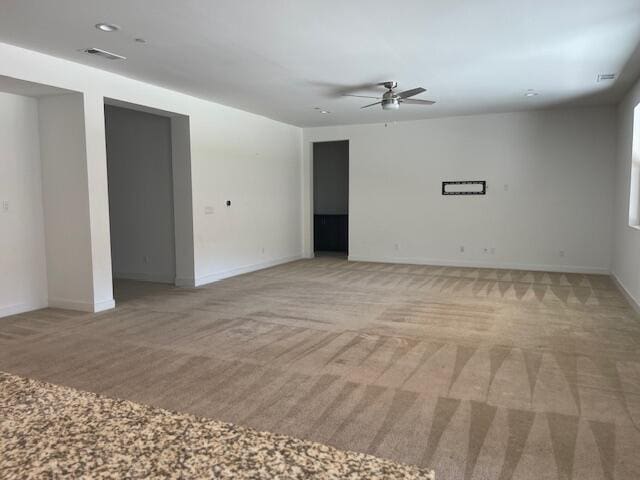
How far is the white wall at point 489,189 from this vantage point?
7895 millimetres

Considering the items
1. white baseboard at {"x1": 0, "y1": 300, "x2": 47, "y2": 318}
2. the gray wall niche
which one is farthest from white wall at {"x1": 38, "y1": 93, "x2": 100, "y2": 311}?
the gray wall niche

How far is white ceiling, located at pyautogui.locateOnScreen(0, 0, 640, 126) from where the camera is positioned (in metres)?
3.64

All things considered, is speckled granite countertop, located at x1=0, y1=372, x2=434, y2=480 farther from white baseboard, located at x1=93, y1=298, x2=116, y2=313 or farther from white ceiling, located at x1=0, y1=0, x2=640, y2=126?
white baseboard, located at x1=93, y1=298, x2=116, y2=313

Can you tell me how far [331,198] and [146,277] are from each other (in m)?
5.43

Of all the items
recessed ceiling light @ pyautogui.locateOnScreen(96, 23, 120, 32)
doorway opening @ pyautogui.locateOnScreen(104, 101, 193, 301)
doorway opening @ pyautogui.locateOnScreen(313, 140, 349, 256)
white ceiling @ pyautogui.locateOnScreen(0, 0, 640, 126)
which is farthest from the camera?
doorway opening @ pyautogui.locateOnScreen(313, 140, 349, 256)

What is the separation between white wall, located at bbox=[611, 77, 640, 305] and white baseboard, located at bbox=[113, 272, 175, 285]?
630 centimetres

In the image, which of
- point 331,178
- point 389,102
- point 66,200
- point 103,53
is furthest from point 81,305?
point 331,178

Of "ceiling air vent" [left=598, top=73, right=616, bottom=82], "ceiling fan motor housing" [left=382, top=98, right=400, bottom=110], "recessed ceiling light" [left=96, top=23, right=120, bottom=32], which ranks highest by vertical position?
"ceiling air vent" [left=598, top=73, right=616, bottom=82]

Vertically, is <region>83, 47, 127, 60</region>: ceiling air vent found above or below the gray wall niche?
above

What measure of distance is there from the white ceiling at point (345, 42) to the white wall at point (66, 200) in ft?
2.50

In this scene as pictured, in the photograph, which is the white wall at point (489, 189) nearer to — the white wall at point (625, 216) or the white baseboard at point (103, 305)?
the white wall at point (625, 216)

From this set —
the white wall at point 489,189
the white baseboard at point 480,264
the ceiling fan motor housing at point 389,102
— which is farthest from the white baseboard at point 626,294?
the ceiling fan motor housing at point 389,102

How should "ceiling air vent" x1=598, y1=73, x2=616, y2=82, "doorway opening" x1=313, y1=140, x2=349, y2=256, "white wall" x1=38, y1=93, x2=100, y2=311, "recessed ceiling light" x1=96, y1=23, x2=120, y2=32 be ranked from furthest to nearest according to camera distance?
1. "doorway opening" x1=313, y1=140, x2=349, y2=256
2. "ceiling air vent" x1=598, y1=73, x2=616, y2=82
3. "white wall" x1=38, y1=93, x2=100, y2=311
4. "recessed ceiling light" x1=96, y1=23, x2=120, y2=32

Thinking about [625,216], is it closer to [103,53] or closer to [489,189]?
[489,189]
